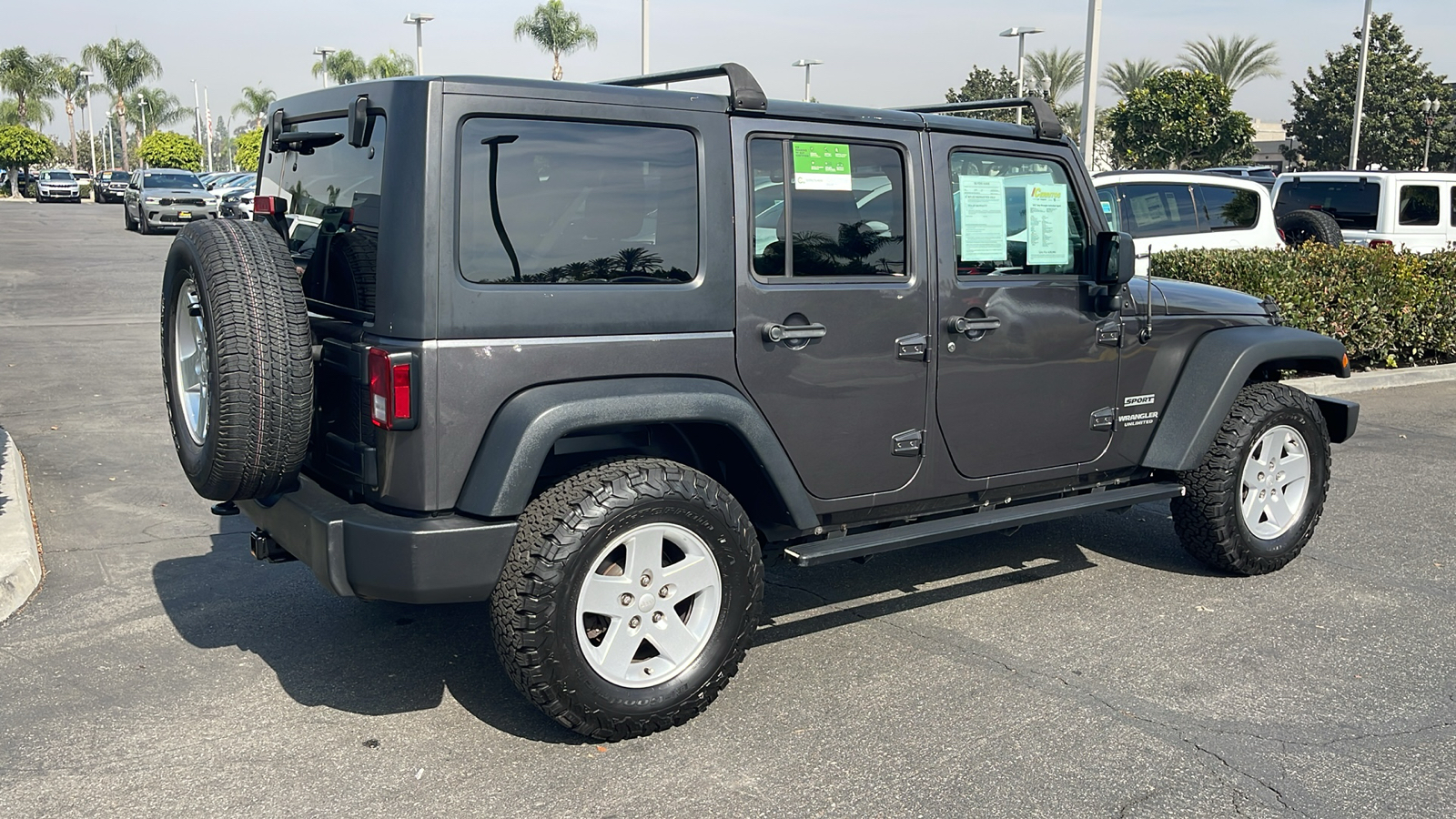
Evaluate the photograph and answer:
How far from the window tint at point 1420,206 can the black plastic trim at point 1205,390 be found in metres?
10.4

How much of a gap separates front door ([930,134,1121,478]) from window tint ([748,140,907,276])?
0.22 meters

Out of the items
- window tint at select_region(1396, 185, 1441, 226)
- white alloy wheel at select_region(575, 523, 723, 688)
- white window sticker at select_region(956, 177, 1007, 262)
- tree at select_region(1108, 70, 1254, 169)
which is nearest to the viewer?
white alloy wheel at select_region(575, 523, 723, 688)

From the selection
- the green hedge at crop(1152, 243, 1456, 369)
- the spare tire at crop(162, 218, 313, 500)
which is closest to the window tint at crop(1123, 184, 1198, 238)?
the green hedge at crop(1152, 243, 1456, 369)

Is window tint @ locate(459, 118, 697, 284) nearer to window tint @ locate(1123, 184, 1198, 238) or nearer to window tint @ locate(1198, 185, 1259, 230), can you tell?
window tint @ locate(1123, 184, 1198, 238)

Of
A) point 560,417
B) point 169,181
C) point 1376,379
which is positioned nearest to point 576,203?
point 560,417

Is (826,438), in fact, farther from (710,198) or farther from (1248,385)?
(1248,385)

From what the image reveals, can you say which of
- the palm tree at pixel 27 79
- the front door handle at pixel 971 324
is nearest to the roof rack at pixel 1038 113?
the front door handle at pixel 971 324

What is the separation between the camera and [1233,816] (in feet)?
11.1

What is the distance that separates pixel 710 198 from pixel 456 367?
40.0 inches

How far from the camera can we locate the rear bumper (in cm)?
346

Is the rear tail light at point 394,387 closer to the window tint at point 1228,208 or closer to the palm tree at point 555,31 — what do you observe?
the window tint at point 1228,208

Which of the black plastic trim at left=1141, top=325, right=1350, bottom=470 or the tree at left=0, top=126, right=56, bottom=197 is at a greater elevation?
the tree at left=0, top=126, right=56, bottom=197

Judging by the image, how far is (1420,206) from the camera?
46.7 feet

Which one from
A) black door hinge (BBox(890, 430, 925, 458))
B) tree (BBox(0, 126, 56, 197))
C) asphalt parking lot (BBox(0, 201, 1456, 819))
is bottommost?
asphalt parking lot (BBox(0, 201, 1456, 819))
